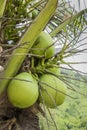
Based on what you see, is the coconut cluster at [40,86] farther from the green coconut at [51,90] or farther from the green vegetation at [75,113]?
the green vegetation at [75,113]

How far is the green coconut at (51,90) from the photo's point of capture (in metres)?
0.65

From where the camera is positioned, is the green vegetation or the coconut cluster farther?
the green vegetation

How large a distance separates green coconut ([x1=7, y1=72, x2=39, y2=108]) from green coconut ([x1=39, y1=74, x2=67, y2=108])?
0.02m

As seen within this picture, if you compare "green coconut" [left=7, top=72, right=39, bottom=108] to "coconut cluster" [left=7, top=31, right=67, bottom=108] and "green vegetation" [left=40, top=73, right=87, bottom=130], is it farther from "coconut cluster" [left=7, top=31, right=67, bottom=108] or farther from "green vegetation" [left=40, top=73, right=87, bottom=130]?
"green vegetation" [left=40, top=73, right=87, bottom=130]

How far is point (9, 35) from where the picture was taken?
728 mm

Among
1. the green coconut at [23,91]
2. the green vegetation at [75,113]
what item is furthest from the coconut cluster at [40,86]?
the green vegetation at [75,113]

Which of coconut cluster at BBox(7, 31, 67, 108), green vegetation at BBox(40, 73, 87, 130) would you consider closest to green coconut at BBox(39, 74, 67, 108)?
coconut cluster at BBox(7, 31, 67, 108)

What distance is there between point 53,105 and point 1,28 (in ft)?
0.66

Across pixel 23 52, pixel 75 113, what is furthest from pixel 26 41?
pixel 75 113

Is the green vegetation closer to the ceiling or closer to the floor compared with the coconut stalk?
closer to the floor

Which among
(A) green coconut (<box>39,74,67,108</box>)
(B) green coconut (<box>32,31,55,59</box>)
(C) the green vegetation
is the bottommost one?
(C) the green vegetation

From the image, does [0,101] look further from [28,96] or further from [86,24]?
[86,24]

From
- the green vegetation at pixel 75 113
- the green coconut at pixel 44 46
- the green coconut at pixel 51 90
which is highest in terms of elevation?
the green coconut at pixel 44 46

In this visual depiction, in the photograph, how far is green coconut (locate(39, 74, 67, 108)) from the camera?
2.14ft
